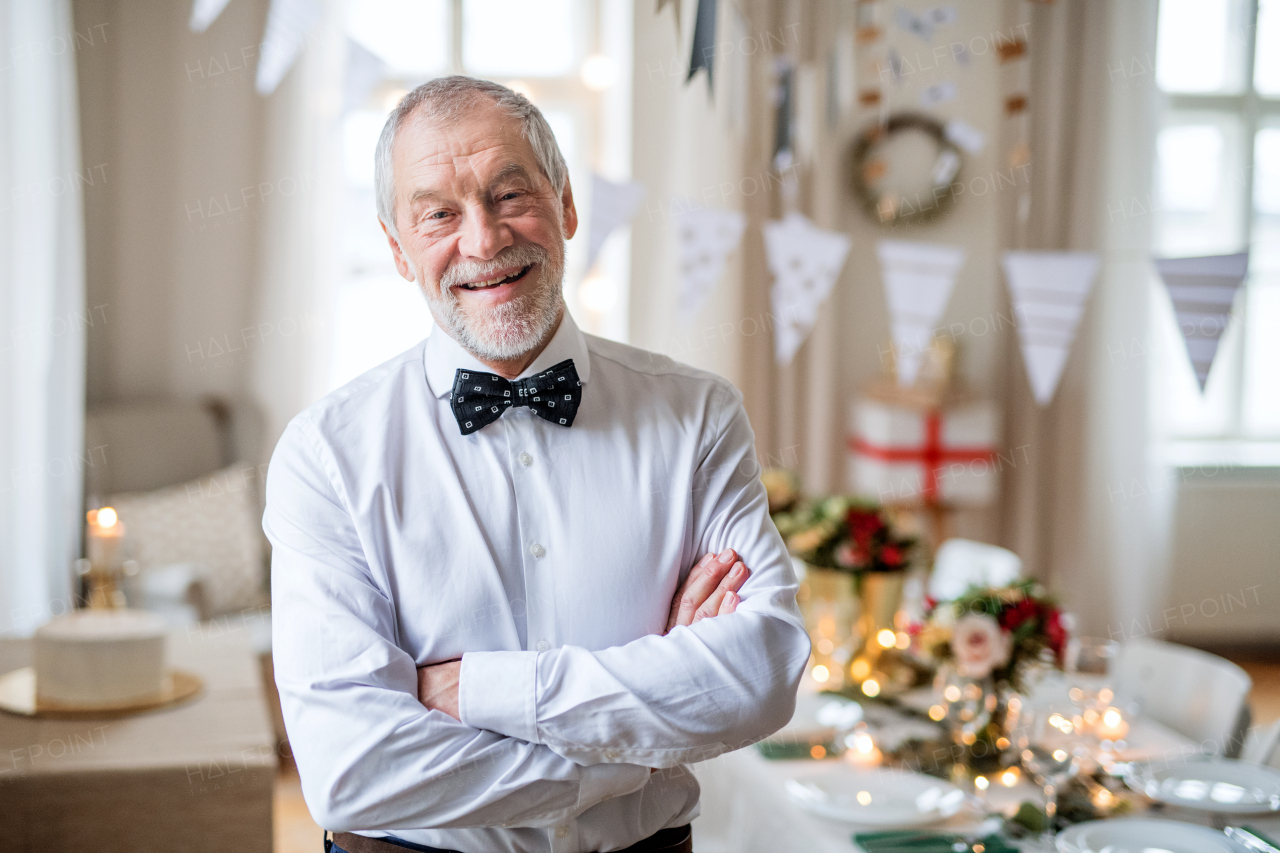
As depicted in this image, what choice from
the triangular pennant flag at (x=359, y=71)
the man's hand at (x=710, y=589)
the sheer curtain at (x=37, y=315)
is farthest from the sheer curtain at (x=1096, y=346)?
the man's hand at (x=710, y=589)

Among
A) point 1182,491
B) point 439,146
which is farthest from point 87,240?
point 1182,491

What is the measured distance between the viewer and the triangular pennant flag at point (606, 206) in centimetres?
352

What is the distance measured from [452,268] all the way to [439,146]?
0.47 feet

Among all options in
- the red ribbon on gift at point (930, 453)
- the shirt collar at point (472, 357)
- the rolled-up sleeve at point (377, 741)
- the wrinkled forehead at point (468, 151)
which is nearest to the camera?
the rolled-up sleeve at point (377, 741)

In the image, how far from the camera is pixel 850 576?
260 cm

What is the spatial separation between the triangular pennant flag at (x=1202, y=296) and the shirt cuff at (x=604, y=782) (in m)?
1.96

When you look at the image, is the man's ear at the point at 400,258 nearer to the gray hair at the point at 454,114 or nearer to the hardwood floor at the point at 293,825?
the gray hair at the point at 454,114

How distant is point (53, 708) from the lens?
215 cm

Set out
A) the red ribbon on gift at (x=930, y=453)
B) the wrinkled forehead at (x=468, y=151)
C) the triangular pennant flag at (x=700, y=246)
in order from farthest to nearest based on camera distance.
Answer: the red ribbon on gift at (x=930, y=453) → the triangular pennant flag at (x=700, y=246) → the wrinkled forehead at (x=468, y=151)

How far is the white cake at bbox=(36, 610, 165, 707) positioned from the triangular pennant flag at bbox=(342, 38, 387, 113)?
1684 millimetres

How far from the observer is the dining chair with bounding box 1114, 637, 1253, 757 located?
7.89 feet

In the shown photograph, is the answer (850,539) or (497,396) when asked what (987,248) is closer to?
(850,539)

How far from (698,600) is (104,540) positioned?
4.92 ft

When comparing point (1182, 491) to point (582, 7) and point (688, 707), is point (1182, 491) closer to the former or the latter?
point (582, 7)
